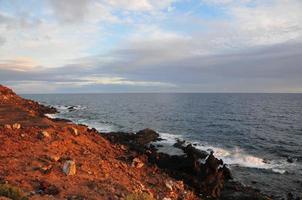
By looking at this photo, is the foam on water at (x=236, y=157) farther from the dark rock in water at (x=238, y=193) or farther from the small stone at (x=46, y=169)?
the small stone at (x=46, y=169)

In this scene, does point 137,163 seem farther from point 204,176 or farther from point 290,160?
point 290,160

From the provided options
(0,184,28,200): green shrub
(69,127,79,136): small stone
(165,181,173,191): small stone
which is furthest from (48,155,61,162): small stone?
(165,181,173,191): small stone

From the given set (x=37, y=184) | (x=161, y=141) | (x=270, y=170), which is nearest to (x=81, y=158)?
(x=37, y=184)

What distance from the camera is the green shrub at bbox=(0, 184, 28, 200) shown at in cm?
1374

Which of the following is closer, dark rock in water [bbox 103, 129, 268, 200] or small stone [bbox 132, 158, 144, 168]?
small stone [bbox 132, 158, 144, 168]

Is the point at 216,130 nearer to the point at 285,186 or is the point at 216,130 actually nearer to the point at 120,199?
the point at 285,186

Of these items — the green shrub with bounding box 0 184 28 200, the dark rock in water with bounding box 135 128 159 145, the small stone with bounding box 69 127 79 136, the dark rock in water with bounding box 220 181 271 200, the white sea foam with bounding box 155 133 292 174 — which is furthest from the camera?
the dark rock in water with bounding box 135 128 159 145

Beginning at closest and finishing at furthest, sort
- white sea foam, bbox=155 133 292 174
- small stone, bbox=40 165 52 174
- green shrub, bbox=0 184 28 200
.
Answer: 1. green shrub, bbox=0 184 28 200
2. small stone, bbox=40 165 52 174
3. white sea foam, bbox=155 133 292 174

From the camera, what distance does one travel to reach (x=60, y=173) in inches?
715

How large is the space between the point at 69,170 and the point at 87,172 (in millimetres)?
1243

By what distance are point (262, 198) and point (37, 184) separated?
15.6m

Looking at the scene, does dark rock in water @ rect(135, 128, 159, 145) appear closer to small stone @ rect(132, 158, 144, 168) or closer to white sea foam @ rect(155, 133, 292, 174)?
white sea foam @ rect(155, 133, 292, 174)

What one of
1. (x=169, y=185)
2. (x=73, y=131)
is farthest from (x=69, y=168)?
(x=73, y=131)

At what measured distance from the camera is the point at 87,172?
19328 mm
